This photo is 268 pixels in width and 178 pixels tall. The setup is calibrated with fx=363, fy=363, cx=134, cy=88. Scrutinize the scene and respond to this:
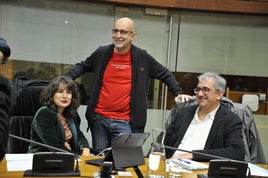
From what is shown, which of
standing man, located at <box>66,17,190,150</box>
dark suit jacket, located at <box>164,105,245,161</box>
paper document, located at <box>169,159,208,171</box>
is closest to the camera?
paper document, located at <box>169,159,208,171</box>

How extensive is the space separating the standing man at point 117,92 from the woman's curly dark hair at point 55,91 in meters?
0.30

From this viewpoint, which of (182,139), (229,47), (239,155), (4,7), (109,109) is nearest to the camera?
(239,155)

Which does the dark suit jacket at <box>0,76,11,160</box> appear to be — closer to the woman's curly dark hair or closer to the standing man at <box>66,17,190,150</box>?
the woman's curly dark hair

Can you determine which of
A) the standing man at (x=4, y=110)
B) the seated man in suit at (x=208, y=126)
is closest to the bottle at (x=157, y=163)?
the seated man in suit at (x=208, y=126)

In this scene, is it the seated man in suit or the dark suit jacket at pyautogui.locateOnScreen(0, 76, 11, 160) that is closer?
the dark suit jacket at pyautogui.locateOnScreen(0, 76, 11, 160)

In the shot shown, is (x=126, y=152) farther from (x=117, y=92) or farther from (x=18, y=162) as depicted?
(x=117, y=92)

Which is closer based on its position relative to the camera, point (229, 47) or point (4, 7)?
point (4, 7)

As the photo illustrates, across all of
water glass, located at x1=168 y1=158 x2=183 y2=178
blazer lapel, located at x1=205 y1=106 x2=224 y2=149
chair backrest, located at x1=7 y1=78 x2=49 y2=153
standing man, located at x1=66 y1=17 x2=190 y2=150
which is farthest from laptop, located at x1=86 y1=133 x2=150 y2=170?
standing man, located at x1=66 y1=17 x2=190 y2=150

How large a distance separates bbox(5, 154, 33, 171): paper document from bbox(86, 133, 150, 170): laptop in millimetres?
360

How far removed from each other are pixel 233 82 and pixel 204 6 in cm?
111

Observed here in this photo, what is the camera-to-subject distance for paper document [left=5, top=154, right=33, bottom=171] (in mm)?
1875

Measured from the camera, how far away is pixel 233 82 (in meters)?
4.86

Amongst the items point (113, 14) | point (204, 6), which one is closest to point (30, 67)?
point (113, 14)

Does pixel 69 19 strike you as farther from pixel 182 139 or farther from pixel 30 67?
pixel 182 139
